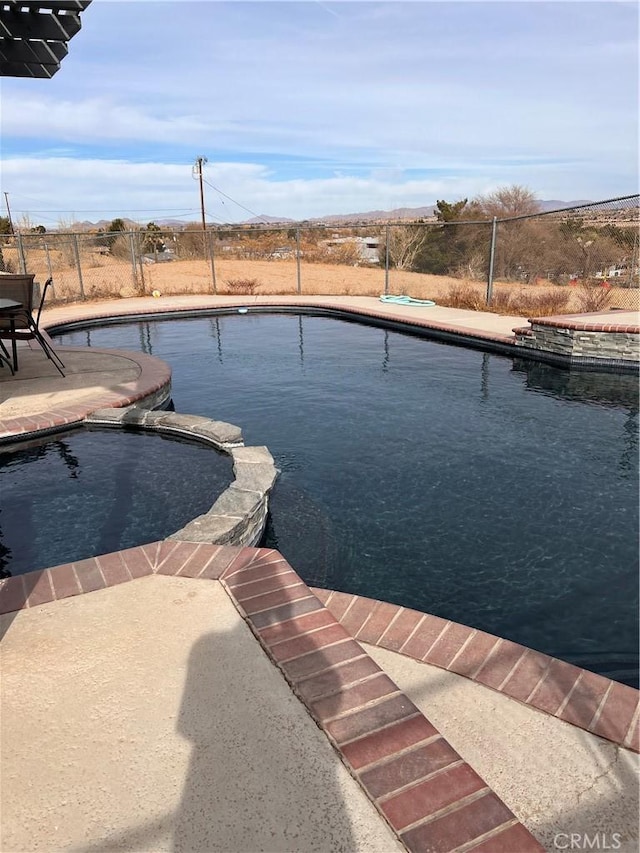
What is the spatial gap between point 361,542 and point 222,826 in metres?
2.25

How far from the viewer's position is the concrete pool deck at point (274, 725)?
1.38m

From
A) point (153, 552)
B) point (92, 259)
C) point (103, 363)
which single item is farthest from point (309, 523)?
point (92, 259)

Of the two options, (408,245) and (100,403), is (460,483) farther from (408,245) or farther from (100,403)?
(408,245)

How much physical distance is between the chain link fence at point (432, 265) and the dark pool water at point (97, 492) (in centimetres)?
784

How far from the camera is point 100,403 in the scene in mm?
5449

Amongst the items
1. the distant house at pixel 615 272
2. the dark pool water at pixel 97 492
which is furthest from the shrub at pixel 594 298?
the dark pool water at pixel 97 492

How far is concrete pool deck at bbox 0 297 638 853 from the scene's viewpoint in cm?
138

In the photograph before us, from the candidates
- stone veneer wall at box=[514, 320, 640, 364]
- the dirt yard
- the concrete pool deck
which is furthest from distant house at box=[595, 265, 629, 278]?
the concrete pool deck

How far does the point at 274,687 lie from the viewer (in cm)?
181

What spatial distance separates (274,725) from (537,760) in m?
0.85

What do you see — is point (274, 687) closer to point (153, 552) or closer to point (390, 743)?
point (390, 743)

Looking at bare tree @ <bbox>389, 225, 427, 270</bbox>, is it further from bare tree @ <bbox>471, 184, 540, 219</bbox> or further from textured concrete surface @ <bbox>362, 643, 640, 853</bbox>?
textured concrete surface @ <bbox>362, 643, 640, 853</bbox>

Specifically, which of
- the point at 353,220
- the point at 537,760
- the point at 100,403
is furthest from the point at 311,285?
the point at 353,220

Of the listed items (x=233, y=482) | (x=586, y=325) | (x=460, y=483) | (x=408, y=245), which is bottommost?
(x=460, y=483)
